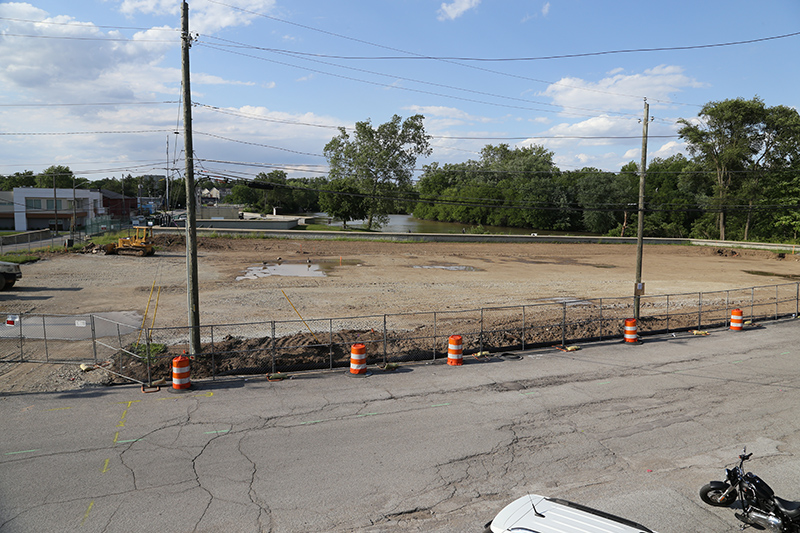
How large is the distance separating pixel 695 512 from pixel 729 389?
8078 mm

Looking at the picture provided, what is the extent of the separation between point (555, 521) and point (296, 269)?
1364 inches

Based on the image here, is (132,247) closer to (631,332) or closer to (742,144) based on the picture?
(631,332)

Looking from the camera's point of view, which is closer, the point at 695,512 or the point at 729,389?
the point at 695,512

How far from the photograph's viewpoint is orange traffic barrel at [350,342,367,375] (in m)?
16.0

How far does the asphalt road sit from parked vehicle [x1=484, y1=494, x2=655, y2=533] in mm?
2866

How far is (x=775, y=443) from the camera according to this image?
37.1 feet

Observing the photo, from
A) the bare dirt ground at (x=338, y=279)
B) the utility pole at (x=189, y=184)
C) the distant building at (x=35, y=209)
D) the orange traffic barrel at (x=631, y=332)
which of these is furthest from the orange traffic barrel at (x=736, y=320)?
the distant building at (x=35, y=209)

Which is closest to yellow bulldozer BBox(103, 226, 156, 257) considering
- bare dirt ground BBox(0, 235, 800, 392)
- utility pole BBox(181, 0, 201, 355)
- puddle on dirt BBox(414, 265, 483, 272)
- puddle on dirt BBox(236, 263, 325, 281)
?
bare dirt ground BBox(0, 235, 800, 392)

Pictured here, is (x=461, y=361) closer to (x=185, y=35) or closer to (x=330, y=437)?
(x=330, y=437)

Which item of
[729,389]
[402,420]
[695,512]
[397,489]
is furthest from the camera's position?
[729,389]

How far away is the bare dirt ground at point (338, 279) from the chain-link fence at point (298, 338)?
1.50m

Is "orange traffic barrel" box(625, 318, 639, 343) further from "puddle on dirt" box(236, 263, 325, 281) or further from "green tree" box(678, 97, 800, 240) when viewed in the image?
"green tree" box(678, 97, 800, 240)

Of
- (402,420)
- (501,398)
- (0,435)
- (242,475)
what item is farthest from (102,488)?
(501,398)

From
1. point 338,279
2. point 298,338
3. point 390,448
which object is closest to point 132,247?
point 338,279
